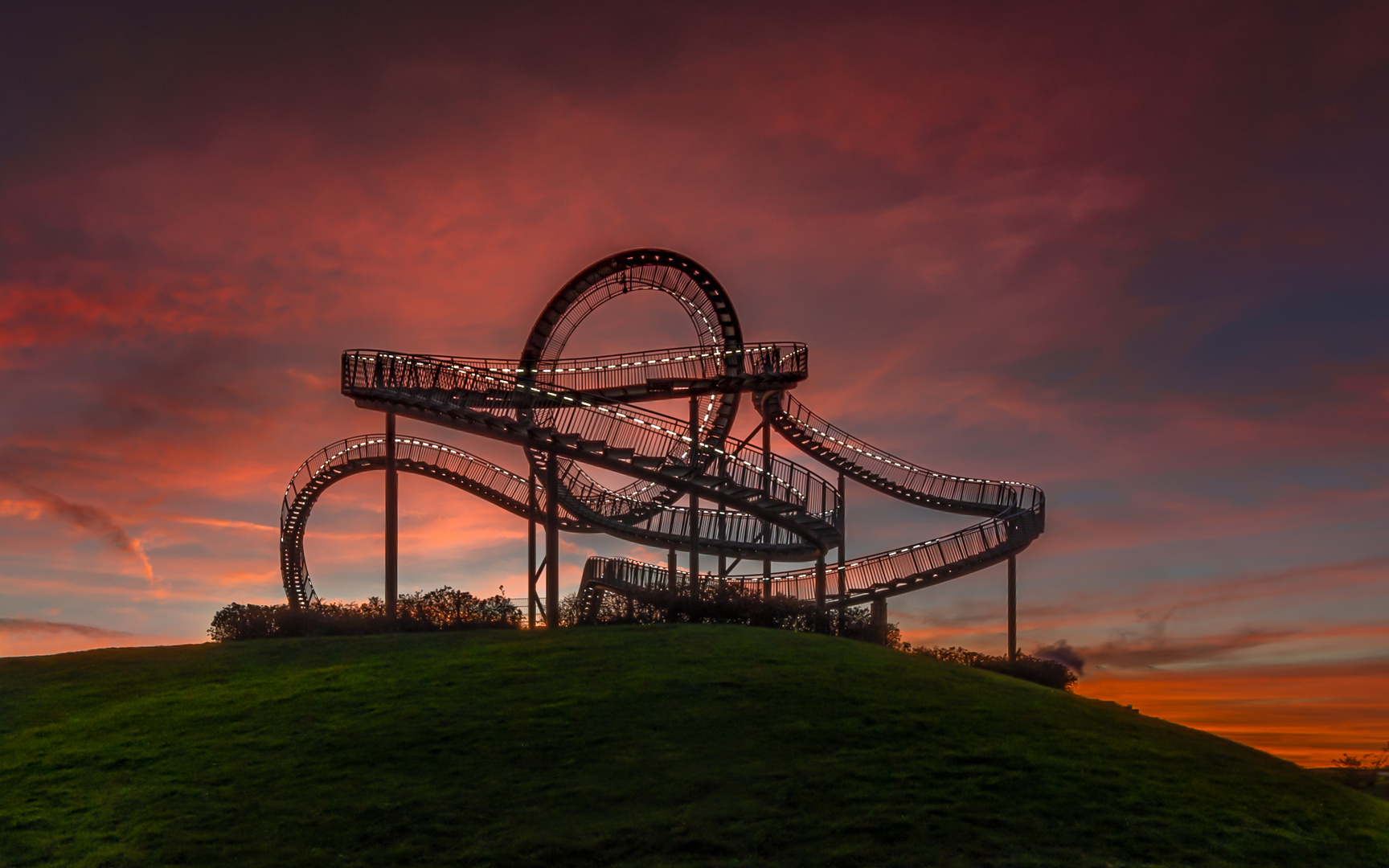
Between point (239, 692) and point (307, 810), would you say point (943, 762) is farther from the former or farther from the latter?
point (239, 692)

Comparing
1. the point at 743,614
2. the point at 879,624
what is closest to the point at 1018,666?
the point at 879,624

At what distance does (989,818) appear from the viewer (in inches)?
590

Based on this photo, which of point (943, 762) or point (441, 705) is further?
point (441, 705)

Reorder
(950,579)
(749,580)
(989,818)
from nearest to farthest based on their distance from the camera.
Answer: (989,818) → (749,580) → (950,579)

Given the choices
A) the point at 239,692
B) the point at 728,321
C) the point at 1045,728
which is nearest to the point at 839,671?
the point at 1045,728

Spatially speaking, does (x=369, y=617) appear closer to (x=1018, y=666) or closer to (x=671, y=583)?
(x=671, y=583)

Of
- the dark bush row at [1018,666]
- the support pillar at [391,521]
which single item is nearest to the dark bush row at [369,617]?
the support pillar at [391,521]

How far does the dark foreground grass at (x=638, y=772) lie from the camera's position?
1459 centimetres

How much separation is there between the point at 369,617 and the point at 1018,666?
18.0m

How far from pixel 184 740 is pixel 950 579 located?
28.7m

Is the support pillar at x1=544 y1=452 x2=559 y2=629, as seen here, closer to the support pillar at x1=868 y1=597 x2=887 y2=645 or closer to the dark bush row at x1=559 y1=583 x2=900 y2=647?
the dark bush row at x1=559 y1=583 x2=900 y2=647

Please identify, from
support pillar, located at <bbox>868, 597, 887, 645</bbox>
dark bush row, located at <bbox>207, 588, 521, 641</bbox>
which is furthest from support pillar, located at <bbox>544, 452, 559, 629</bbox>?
support pillar, located at <bbox>868, 597, 887, 645</bbox>

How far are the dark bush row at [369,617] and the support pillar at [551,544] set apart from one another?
1164mm

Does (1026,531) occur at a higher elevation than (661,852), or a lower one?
higher
